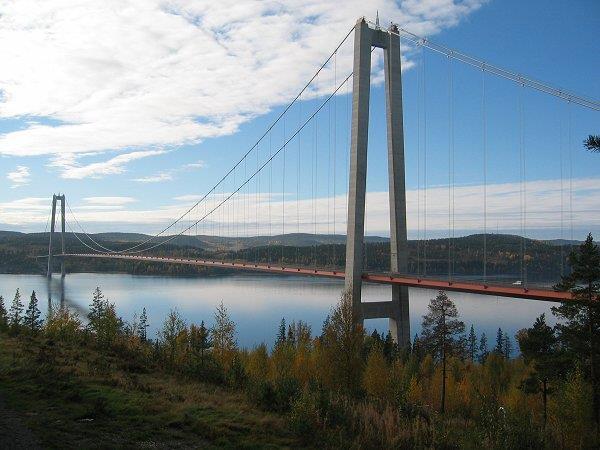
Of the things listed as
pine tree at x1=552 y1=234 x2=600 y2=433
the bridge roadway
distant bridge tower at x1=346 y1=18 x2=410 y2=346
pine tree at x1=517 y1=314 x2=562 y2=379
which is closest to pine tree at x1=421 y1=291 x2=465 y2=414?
the bridge roadway

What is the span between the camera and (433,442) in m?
7.10

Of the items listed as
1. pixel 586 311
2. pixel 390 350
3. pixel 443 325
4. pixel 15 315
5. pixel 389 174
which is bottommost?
pixel 390 350

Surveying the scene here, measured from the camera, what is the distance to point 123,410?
23.5 ft

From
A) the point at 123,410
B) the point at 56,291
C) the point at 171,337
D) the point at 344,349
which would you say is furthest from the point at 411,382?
the point at 56,291

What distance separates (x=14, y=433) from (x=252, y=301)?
4769 centimetres

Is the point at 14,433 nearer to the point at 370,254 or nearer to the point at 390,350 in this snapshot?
the point at 390,350

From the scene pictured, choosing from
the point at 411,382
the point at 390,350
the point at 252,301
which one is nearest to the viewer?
the point at 411,382

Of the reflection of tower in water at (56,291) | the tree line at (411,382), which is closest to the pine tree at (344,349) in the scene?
the tree line at (411,382)

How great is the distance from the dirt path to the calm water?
2824 centimetres

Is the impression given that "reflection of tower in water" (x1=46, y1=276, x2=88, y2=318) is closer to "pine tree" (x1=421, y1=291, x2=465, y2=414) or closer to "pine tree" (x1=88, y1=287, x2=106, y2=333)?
"pine tree" (x1=88, y1=287, x2=106, y2=333)

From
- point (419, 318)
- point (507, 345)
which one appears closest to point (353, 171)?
point (507, 345)

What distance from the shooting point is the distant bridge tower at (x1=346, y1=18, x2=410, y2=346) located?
2100 cm

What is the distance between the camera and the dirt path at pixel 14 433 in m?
5.31

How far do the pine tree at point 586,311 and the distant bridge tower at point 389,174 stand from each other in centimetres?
871
